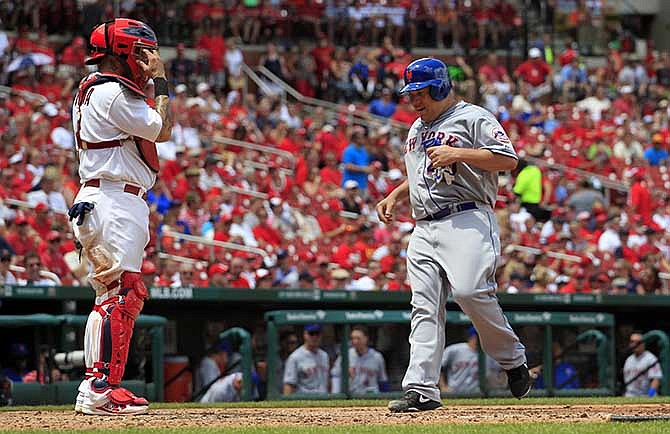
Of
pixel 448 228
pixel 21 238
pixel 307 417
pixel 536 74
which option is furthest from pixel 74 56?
pixel 307 417

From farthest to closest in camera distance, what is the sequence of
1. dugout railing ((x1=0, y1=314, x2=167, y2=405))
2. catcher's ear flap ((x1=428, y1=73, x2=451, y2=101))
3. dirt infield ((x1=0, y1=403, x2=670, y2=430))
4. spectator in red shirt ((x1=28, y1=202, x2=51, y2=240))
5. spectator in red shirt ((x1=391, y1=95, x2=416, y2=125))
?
spectator in red shirt ((x1=391, y1=95, x2=416, y2=125)), spectator in red shirt ((x1=28, y1=202, x2=51, y2=240)), dugout railing ((x1=0, y1=314, x2=167, y2=405)), catcher's ear flap ((x1=428, y1=73, x2=451, y2=101)), dirt infield ((x1=0, y1=403, x2=670, y2=430))

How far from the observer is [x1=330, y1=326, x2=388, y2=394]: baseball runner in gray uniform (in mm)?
12219

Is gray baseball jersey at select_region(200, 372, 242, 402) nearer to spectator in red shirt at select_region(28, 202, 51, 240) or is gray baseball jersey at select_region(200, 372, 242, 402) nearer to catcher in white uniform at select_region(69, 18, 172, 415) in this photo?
spectator in red shirt at select_region(28, 202, 51, 240)

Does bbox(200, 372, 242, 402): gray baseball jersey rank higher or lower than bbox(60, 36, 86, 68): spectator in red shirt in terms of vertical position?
lower

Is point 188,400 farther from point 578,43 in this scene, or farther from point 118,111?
point 578,43

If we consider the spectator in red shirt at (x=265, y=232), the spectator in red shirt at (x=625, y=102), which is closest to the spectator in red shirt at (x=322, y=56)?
the spectator in red shirt at (x=625, y=102)

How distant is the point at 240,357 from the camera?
1252 centimetres

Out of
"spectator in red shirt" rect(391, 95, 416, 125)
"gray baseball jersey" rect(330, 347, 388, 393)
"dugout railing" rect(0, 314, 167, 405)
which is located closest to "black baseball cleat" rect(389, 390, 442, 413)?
"dugout railing" rect(0, 314, 167, 405)

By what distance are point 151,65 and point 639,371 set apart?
7.85 metres

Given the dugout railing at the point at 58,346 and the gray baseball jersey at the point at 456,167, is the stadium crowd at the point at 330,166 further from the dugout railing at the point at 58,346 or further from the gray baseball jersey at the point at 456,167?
the gray baseball jersey at the point at 456,167

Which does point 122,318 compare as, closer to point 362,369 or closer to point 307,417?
point 307,417

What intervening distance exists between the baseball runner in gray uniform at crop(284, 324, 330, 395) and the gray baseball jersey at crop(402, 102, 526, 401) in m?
4.45

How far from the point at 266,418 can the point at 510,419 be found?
1.33 m

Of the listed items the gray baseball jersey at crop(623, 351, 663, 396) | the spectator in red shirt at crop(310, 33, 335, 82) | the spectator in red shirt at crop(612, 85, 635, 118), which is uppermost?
the spectator in red shirt at crop(310, 33, 335, 82)
